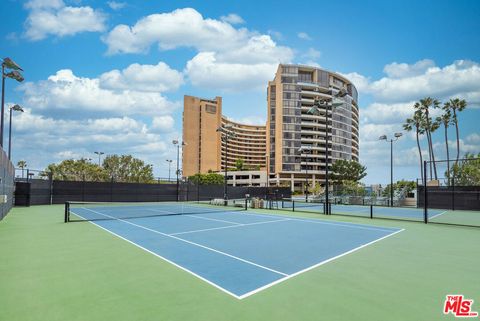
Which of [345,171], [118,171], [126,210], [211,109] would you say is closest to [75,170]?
[118,171]

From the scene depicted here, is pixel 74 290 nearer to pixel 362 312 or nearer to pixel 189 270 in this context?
pixel 189 270

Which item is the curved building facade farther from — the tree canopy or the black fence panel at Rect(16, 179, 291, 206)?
the black fence panel at Rect(16, 179, 291, 206)

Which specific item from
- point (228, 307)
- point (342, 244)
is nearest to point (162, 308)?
point (228, 307)

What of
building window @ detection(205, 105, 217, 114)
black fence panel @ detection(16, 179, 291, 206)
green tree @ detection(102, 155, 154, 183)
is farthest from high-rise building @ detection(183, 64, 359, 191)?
black fence panel @ detection(16, 179, 291, 206)

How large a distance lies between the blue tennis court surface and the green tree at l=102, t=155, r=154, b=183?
59.4m

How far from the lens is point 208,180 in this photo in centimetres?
11725

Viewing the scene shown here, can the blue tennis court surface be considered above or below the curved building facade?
below

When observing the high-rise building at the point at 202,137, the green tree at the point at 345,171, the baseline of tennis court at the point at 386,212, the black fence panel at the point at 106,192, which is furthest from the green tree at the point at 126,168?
the high-rise building at the point at 202,137

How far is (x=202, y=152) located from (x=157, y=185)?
383 feet

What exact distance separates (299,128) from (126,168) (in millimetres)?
61553

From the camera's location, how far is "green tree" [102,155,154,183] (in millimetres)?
71125

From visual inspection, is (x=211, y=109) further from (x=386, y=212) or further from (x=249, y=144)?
(x=386, y=212)

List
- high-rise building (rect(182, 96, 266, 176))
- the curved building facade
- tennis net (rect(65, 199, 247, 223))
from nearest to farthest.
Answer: tennis net (rect(65, 199, 247, 223)) → high-rise building (rect(182, 96, 266, 176)) → the curved building facade

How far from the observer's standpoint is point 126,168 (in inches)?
2844
